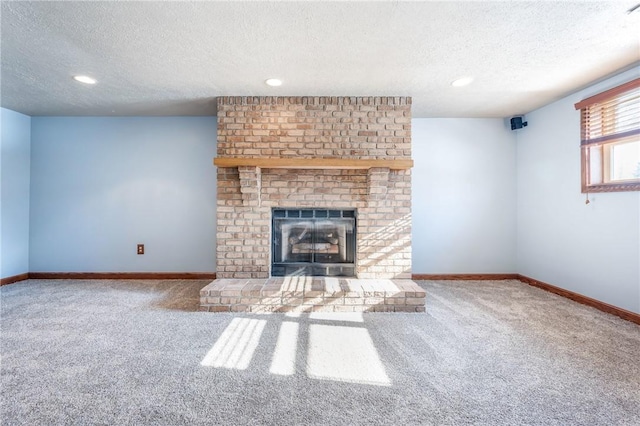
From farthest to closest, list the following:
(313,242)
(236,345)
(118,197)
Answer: (118,197) < (313,242) < (236,345)

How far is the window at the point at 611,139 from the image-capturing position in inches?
95.2

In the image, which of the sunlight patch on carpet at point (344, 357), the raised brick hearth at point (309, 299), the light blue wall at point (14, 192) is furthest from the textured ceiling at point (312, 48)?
the sunlight patch on carpet at point (344, 357)

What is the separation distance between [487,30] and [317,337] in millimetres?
2284

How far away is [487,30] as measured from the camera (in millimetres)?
1814

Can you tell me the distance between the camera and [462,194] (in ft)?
12.0

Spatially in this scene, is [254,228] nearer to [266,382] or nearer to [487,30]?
[266,382]

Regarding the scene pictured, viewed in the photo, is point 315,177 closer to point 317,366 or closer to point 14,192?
point 317,366

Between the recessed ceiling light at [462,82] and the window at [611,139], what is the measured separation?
1167mm

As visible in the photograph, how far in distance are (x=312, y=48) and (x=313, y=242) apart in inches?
73.1

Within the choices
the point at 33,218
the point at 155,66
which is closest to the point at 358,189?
the point at 155,66

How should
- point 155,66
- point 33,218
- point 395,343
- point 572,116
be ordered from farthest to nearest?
point 33,218 → point 572,116 → point 155,66 → point 395,343

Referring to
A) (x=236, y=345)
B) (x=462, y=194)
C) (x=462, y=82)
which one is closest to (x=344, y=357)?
(x=236, y=345)

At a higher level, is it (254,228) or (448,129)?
(448,129)

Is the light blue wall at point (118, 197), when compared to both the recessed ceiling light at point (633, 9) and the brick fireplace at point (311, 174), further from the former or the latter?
the recessed ceiling light at point (633, 9)
